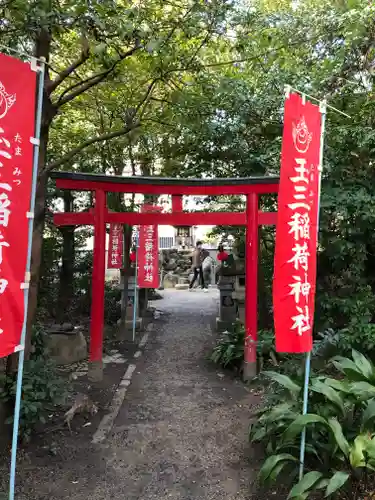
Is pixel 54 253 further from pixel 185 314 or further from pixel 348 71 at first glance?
pixel 348 71

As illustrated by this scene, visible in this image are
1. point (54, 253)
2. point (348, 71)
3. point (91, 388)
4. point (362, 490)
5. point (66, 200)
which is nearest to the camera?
point (362, 490)

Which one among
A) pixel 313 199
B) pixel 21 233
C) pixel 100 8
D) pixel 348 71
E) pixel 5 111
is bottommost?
pixel 21 233

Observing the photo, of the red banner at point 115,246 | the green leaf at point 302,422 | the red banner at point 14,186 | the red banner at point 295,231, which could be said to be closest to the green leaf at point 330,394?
the green leaf at point 302,422

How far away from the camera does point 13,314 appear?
10.0 ft

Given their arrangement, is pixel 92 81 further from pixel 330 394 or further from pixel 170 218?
pixel 330 394

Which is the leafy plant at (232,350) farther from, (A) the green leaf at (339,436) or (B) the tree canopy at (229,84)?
(A) the green leaf at (339,436)

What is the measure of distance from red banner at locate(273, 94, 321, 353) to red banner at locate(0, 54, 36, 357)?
76.8 inches

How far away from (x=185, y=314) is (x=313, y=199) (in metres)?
10.1

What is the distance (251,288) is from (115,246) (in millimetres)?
4423

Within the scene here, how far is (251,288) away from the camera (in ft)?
23.6

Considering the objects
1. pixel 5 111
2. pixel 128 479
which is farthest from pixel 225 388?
pixel 5 111

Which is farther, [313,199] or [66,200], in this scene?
[66,200]

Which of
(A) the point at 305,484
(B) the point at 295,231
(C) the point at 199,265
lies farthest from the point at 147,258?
(C) the point at 199,265

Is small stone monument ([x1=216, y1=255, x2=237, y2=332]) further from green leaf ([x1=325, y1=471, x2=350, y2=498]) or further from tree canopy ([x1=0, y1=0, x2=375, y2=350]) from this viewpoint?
green leaf ([x1=325, y1=471, x2=350, y2=498])
